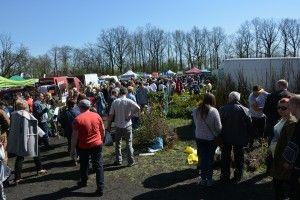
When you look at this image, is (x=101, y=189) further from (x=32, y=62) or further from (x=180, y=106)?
(x=32, y=62)

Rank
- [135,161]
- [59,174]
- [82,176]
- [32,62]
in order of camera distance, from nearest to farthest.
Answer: [82,176] → [59,174] → [135,161] → [32,62]

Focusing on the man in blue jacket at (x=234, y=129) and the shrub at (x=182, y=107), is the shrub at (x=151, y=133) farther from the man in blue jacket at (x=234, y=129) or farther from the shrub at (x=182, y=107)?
the shrub at (x=182, y=107)

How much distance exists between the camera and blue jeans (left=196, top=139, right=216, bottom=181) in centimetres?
914

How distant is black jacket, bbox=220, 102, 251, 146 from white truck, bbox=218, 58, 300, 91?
7.09 metres

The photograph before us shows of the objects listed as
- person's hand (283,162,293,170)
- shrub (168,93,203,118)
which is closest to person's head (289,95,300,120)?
person's hand (283,162,293,170)

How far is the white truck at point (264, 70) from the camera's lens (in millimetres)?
16219

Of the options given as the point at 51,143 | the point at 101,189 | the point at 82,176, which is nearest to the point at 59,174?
the point at 82,176

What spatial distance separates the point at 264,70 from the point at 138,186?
940 cm

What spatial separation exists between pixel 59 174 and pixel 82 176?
1.59 metres

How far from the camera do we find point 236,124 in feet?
30.2

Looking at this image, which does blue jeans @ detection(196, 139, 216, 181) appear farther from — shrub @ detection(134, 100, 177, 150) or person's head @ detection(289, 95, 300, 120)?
shrub @ detection(134, 100, 177, 150)

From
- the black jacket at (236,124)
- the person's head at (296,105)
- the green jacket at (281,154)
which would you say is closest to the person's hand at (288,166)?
the green jacket at (281,154)

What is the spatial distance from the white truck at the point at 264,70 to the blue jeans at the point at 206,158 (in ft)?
24.6

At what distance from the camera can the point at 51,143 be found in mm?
15828
